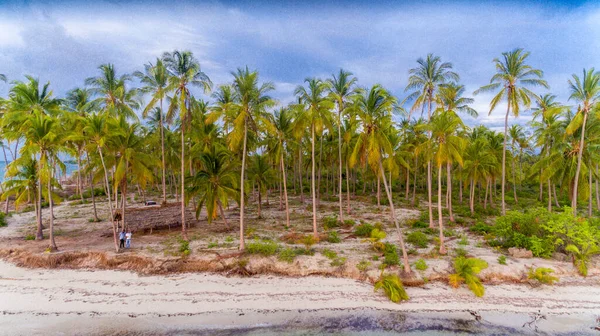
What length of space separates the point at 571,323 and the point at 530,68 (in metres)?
18.3

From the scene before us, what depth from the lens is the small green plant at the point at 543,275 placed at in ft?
43.9

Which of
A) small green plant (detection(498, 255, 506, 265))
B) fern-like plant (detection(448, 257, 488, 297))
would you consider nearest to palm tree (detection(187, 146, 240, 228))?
fern-like plant (detection(448, 257, 488, 297))

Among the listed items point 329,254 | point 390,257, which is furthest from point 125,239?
point 390,257

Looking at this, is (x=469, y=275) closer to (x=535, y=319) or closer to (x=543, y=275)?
(x=535, y=319)

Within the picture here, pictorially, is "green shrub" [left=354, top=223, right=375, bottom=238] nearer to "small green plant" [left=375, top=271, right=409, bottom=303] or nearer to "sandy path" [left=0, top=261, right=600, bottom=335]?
"sandy path" [left=0, top=261, right=600, bottom=335]

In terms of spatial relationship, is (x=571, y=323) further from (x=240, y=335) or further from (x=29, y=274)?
(x=29, y=274)

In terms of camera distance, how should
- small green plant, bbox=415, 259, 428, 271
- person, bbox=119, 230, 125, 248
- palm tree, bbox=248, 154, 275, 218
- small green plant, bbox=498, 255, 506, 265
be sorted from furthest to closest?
palm tree, bbox=248, 154, 275, 218
person, bbox=119, 230, 125, 248
small green plant, bbox=498, 255, 506, 265
small green plant, bbox=415, 259, 428, 271

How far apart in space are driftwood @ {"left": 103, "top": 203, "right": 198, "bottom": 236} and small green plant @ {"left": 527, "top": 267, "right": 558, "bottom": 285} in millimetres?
24582

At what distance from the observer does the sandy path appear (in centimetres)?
1127

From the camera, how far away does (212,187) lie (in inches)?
781

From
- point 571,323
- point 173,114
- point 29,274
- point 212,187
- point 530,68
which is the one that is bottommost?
point 571,323

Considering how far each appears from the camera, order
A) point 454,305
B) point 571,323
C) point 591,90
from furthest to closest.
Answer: point 591,90, point 454,305, point 571,323

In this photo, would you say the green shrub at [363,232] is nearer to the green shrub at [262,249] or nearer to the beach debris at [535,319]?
the green shrub at [262,249]

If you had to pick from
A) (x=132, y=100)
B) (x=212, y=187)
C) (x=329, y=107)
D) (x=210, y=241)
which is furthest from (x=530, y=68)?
(x=132, y=100)
